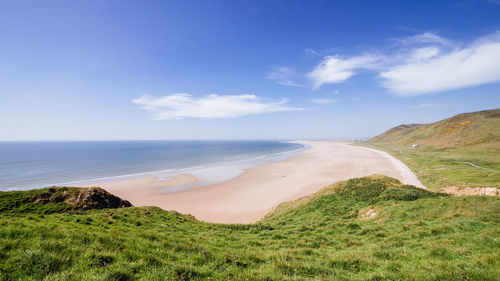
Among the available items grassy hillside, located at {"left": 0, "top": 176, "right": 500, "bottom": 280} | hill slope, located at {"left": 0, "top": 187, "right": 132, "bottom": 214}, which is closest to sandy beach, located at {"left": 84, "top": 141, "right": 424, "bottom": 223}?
hill slope, located at {"left": 0, "top": 187, "right": 132, "bottom": 214}

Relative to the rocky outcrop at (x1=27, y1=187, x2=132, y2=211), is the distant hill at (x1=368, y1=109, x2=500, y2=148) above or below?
above

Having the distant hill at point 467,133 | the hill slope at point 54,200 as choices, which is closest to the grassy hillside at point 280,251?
the hill slope at point 54,200

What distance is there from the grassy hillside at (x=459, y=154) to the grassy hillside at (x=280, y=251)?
1074 inches

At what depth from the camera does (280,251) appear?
30.3 ft

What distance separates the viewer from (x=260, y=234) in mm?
13859

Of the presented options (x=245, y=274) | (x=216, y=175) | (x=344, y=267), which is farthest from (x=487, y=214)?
(x=216, y=175)

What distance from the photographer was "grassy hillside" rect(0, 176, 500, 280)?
5296 mm

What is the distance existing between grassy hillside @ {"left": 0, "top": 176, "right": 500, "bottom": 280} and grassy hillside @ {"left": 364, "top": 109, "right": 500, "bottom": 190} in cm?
2728

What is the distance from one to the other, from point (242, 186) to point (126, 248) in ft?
133

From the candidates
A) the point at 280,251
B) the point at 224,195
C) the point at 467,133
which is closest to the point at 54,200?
the point at 280,251

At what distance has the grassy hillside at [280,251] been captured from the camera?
530 centimetres

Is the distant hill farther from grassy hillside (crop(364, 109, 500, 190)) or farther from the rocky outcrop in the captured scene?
the rocky outcrop

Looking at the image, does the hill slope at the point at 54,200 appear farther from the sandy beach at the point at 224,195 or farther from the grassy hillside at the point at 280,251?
the sandy beach at the point at 224,195

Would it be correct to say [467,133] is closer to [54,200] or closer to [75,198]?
[75,198]
